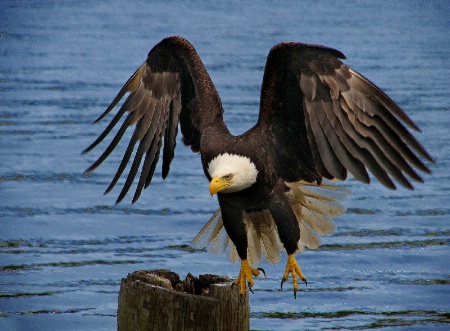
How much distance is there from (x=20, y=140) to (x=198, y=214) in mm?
2601

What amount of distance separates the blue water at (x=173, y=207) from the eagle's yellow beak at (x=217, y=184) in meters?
1.41

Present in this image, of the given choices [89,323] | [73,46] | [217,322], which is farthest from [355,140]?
[73,46]

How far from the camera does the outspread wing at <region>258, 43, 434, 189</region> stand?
16.6 feet

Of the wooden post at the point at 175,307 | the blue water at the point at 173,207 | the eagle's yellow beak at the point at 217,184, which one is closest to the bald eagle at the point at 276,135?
the eagle's yellow beak at the point at 217,184

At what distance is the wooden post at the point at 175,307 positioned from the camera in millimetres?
4074

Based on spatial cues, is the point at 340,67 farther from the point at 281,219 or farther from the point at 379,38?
the point at 379,38

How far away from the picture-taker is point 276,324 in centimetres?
613

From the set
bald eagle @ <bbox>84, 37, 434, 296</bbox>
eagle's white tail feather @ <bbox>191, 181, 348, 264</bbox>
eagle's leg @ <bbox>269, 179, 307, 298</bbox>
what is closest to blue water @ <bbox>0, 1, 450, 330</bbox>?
eagle's white tail feather @ <bbox>191, 181, 348, 264</bbox>

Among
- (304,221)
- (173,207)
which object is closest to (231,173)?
(304,221)

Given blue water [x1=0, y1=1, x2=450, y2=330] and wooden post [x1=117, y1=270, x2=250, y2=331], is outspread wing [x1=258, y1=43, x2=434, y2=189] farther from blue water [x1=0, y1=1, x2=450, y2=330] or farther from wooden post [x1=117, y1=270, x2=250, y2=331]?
blue water [x1=0, y1=1, x2=450, y2=330]

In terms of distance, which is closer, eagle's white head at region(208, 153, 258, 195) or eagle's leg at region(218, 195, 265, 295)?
eagle's white head at region(208, 153, 258, 195)

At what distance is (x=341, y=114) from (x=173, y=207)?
10.8 feet

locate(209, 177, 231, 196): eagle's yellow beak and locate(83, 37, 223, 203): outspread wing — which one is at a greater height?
locate(83, 37, 223, 203): outspread wing

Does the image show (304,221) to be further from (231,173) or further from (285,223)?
(231,173)
